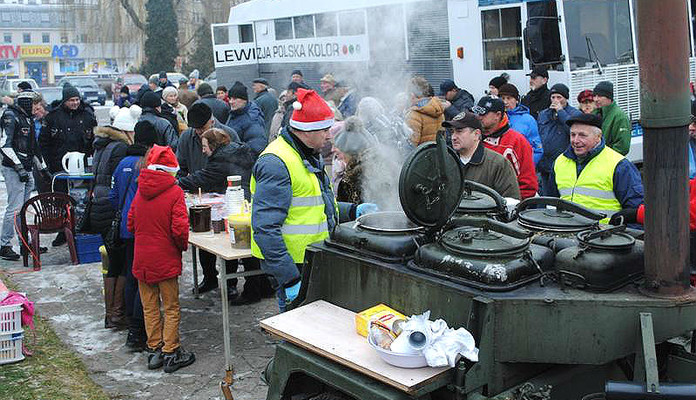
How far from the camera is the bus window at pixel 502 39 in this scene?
1098 cm

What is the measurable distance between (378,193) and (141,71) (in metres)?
42.7

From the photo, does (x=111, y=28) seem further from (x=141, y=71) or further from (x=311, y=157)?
(x=311, y=157)

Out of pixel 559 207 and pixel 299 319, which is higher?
pixel 559 207

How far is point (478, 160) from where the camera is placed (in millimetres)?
5004

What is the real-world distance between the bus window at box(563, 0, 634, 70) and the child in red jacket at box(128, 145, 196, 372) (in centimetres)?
673

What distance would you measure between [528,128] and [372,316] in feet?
16.6

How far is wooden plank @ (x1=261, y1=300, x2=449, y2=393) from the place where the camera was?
271 cm

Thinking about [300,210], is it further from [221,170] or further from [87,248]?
[87,248]

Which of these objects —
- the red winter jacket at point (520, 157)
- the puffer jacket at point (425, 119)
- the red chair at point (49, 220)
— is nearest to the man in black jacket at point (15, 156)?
the red chair at point (49, 220)

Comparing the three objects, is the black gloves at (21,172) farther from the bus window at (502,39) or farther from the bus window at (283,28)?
the bus window at (283,28)

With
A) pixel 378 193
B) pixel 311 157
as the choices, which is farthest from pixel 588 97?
pixel 311 157

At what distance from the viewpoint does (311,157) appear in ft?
14.5

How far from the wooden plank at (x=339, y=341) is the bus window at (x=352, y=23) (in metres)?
10.5

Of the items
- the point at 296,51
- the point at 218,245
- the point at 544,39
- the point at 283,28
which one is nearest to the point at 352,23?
the point at 296,51
